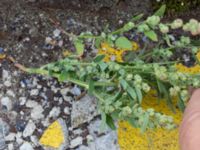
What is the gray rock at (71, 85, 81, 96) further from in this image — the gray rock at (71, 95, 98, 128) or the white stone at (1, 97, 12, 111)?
the white stone at (1, 97, 12, 111)

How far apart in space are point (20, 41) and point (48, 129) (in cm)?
37

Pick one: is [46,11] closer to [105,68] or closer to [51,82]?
[51,82]

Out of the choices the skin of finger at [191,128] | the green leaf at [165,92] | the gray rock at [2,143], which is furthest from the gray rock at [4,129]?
the skin of finger at [191,128]

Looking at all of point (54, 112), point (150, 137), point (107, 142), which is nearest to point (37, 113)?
point (54, 112)

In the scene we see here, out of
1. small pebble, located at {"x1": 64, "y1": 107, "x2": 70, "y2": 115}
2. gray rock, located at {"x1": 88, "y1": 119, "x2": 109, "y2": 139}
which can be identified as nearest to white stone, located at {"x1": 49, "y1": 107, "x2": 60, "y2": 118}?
small pebble, located at {"x1": 64, "y1": 107, "x2": 70, "y2": 115}

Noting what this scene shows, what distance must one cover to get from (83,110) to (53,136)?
155 mm

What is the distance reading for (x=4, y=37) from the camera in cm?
251

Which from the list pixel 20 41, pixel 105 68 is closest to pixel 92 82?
pixel 105 68

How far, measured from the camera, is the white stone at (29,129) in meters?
2.44

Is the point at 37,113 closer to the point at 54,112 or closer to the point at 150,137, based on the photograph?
the point at 54,112

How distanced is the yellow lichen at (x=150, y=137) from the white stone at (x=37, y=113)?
0.31m

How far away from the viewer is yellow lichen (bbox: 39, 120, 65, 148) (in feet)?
7.98

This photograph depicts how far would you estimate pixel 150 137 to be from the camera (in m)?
2.45

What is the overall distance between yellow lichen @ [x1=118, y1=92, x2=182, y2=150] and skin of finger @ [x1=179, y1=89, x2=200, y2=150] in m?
0.63
